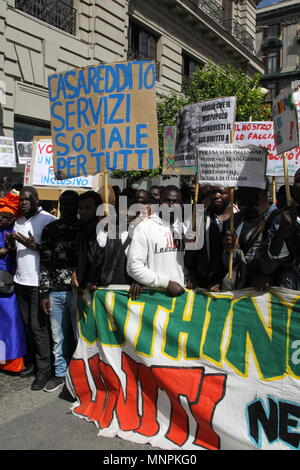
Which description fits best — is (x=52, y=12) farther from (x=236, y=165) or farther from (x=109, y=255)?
(x=236, y=165)

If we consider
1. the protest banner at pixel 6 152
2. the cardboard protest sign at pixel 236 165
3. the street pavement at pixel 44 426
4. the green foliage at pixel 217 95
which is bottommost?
the street pavement at pixel 44 426

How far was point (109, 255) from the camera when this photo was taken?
3.71 meters

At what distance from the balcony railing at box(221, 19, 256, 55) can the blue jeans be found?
21019 mm

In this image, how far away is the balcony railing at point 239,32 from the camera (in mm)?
21844

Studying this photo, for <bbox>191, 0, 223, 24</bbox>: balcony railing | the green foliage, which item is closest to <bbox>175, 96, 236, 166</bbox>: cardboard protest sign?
the green foliage

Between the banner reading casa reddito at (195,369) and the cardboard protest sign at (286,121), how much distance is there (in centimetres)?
111

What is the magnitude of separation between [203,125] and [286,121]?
0.79 meters

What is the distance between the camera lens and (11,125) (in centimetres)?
1048

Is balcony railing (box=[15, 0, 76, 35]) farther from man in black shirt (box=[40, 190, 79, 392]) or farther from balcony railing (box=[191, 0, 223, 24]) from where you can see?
man in black shirt (box=[40, 190, 79, 392])

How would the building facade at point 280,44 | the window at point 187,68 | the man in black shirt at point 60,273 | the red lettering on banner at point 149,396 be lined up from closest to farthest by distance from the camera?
the red lettering on banner at point 149,396
the man in black shirt at point 60,273
the window at point 187,68
the building facade at point 280,44

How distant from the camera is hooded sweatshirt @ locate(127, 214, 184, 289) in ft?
10.9

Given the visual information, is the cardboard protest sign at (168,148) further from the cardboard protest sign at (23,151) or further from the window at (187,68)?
the window at (187,68)

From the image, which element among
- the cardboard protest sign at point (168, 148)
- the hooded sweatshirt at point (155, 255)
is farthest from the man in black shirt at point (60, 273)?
the cardboard protest sign at point (168, 148)
